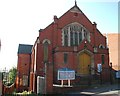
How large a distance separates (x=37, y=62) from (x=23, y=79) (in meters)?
6.98

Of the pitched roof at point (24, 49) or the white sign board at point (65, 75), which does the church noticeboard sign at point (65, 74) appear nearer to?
the white sign board at point (65, 75)

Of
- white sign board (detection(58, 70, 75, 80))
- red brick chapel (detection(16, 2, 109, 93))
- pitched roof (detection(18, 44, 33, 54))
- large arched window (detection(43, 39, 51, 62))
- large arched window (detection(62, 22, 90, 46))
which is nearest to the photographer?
white sign board (detection(58, 70, 75, 80))

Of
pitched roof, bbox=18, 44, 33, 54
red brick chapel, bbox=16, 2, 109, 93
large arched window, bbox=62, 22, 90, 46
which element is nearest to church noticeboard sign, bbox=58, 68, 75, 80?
red brick chapel, bbox=16, 2, 109, 93

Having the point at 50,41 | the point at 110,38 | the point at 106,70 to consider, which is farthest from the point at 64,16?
the point at 110,38

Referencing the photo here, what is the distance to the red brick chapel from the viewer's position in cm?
2510

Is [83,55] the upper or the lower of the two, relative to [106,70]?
upper

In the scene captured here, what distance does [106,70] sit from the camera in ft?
83.8

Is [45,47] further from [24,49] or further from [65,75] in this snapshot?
[24,49]

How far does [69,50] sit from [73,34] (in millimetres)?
4967

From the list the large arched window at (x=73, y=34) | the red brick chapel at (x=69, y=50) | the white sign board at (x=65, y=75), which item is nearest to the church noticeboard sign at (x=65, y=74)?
the white sign board at (x=65, y=75)

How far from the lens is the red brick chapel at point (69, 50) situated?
82.4 feet

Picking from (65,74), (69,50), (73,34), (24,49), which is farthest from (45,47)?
(24,49)

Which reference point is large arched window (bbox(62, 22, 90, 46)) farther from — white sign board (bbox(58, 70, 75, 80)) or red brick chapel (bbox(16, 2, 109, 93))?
white sign board (bbox(58, 70, 75, 80))

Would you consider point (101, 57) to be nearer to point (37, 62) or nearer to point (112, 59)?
point (37, 62)
